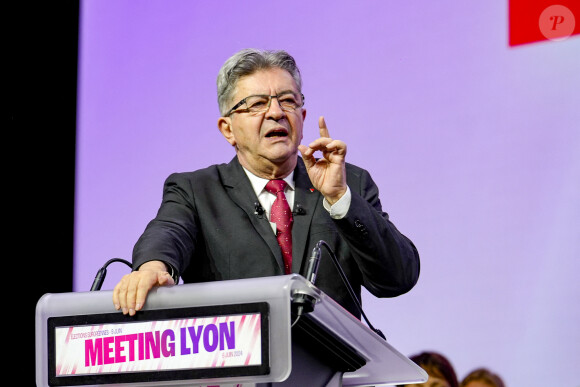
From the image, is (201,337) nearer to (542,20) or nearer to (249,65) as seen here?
(249,65)

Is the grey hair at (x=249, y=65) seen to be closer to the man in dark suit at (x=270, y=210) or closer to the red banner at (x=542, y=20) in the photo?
the man in dark suit at (x=270, y=210)

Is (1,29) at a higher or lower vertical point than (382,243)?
higher

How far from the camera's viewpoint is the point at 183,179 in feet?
6.80

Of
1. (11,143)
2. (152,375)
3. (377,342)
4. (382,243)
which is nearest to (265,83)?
(382,243)

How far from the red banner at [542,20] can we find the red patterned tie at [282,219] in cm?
110

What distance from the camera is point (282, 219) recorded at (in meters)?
1.96

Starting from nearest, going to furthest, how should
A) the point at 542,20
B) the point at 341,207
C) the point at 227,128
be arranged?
the point at 341,207
the point at 227,128
the point at 542,20

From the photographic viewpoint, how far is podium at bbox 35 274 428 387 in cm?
125

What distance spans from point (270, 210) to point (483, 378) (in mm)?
929

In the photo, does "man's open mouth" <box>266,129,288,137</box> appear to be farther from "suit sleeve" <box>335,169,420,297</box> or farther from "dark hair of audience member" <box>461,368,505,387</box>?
"dark hair of audience member" <box>461,368,505,387</box>

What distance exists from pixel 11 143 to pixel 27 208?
264 millimetres

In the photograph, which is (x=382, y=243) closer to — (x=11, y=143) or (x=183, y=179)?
(x=183, y=179)

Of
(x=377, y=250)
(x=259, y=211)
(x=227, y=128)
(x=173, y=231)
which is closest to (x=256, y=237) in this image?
(x=259, y=211)

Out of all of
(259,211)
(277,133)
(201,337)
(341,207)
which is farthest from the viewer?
(277,133)
